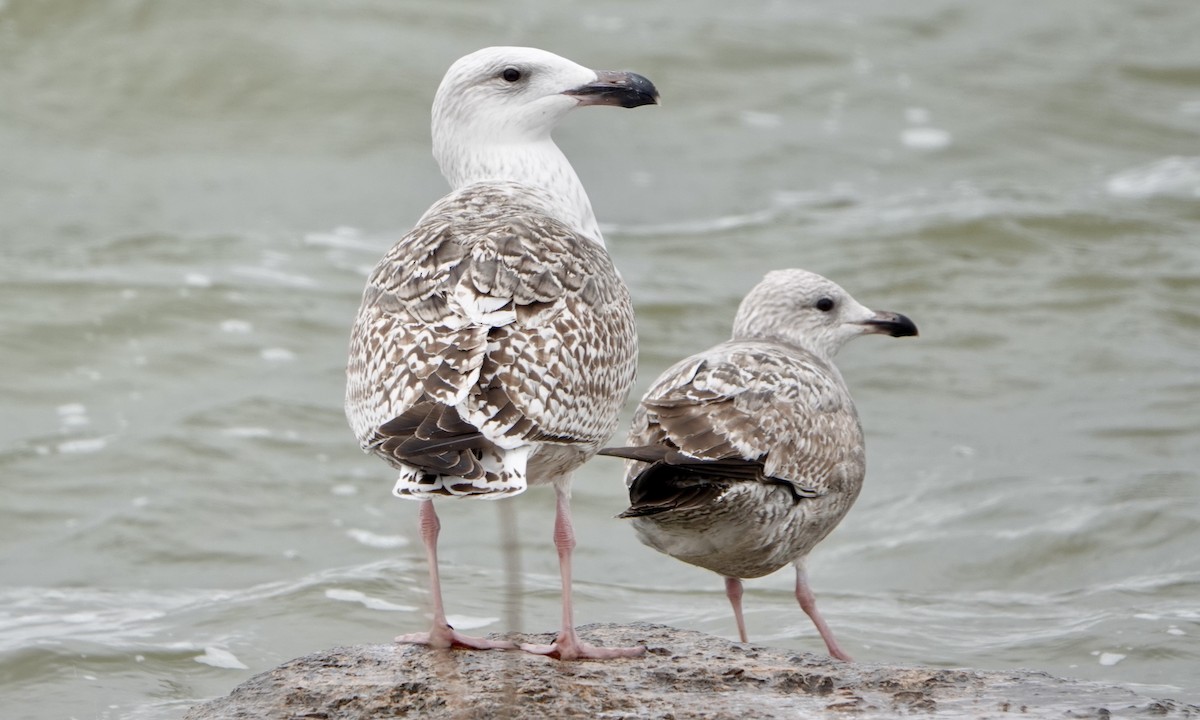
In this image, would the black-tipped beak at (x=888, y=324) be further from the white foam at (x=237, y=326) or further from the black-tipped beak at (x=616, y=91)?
the white foam at (x=237, y=326)

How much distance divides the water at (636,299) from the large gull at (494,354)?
1.38 m

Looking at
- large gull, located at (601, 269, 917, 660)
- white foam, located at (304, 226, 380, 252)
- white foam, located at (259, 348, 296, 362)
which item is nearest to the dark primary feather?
large gull, located at (601, 269, 917, 660)

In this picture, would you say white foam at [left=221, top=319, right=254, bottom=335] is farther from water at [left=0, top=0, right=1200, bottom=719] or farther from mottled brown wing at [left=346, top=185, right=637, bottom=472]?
mottled brown wing at [left=346, top=185, right=637, bottom=472]

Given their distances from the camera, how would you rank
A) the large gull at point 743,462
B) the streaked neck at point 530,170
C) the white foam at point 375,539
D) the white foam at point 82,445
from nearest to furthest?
the large gull at point 743,462, the streaked neck at point 530,170, the white foam at point 375,539, the white foam at point 82,445

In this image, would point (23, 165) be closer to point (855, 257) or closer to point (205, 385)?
point (205, 385)

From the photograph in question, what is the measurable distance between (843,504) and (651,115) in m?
9.33

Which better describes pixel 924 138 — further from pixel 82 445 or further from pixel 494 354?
pixel 494 354

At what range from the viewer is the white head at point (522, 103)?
5.97 meters

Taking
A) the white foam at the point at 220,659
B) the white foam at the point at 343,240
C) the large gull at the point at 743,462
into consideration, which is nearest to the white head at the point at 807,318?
the large gull at the point at 743,462

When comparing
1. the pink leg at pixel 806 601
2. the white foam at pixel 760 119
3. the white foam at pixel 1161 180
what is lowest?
the pink leg at pixel 806 601

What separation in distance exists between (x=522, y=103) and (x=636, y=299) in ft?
17.8

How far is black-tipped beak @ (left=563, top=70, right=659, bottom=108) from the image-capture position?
5.96 m

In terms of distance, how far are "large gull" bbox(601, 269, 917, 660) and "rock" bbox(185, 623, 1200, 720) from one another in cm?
72

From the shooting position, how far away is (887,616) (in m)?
7.13
